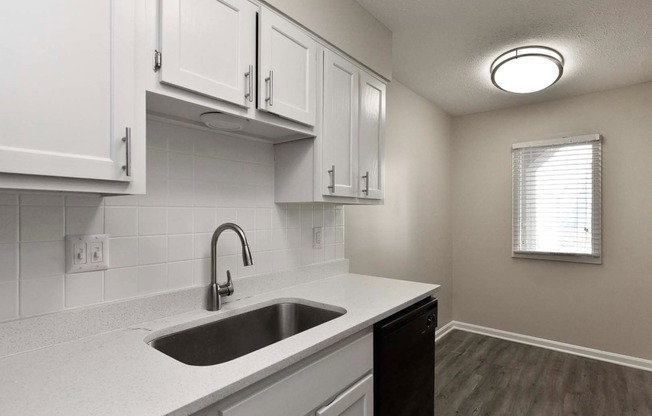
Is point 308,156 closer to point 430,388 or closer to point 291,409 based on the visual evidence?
point 291,409

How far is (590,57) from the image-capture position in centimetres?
245

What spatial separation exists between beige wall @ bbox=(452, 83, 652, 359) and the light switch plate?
3559 millimetres

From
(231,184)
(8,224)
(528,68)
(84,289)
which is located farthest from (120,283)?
(528,68)

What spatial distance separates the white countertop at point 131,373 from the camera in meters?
0.74

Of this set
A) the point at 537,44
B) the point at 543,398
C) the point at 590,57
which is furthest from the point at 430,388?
the point at 590,57

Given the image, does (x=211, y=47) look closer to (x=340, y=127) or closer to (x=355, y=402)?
(x=340, y=127)

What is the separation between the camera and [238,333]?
4.79ft

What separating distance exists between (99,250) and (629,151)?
3.89m

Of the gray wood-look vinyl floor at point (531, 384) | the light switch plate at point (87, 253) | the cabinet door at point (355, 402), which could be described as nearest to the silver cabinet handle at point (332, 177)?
the cabinet door at point (355, 402)

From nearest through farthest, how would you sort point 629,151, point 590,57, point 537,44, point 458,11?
point 458,11, point 537,44, point 590,57, point 629,151

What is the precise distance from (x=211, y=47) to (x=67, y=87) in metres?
0.48

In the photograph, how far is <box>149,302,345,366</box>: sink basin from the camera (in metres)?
1.26

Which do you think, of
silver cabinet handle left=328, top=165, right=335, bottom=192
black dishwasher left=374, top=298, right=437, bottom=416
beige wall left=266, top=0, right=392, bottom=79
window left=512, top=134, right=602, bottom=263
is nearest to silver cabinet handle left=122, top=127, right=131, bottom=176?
beige wall left=266, top=0, right=392, bottom=79

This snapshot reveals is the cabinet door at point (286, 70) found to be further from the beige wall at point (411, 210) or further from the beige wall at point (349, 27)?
the beige wall at point (411, 210)
